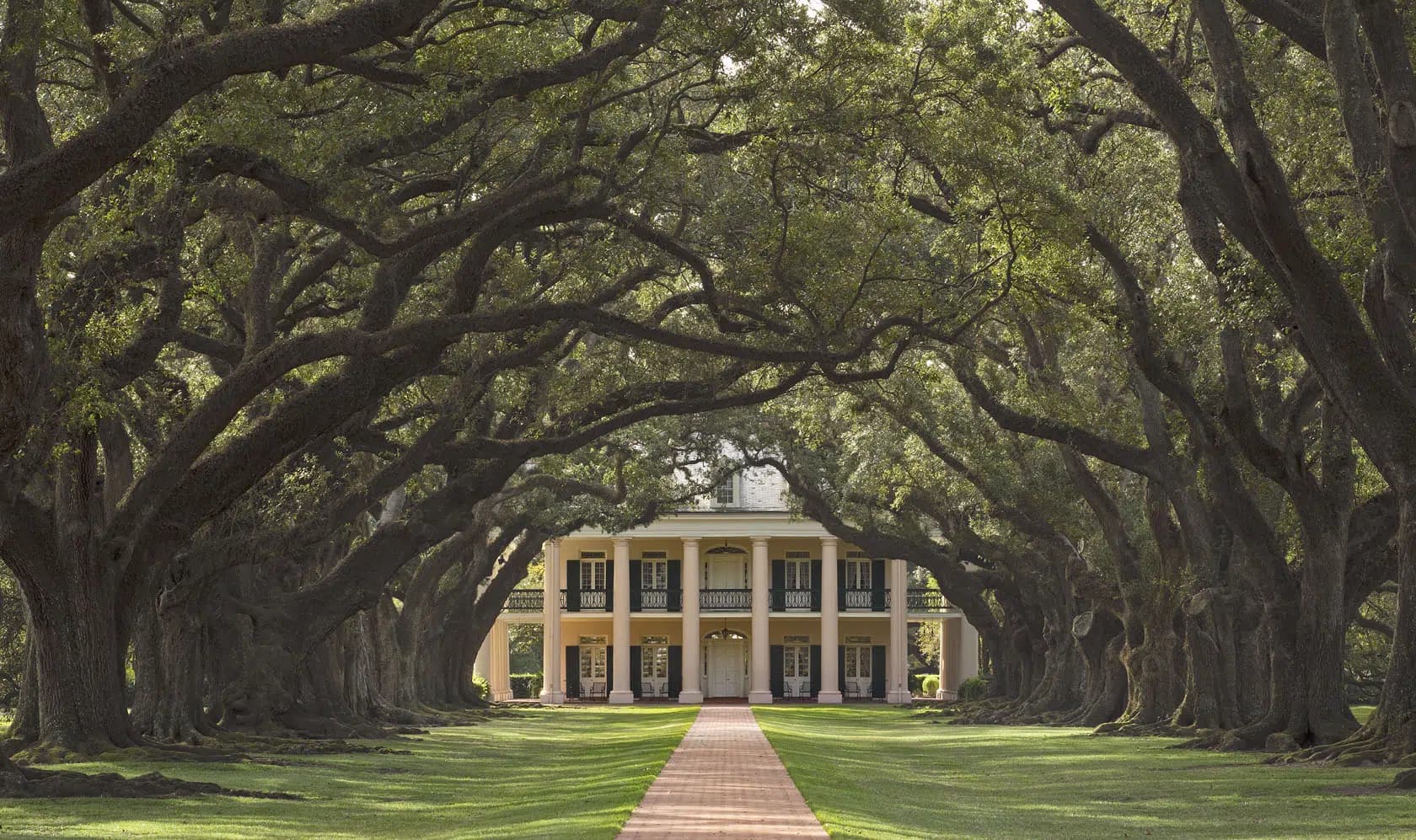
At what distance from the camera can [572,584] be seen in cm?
6562

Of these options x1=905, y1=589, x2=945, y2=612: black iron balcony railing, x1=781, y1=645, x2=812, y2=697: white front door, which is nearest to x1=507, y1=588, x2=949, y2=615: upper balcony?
x1=905, y1=589, x2=945, y2=612: black iron balcony railing

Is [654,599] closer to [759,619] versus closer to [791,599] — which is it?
[759,619]

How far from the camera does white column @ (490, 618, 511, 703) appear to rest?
218 feet

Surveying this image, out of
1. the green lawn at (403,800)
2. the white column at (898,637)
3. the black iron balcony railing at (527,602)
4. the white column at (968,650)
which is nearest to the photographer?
the green lawn at (403,800)

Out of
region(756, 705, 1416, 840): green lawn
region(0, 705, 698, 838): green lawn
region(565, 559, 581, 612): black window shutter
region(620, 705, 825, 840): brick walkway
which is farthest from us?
region(565, 559, 581, 612): black window shutter

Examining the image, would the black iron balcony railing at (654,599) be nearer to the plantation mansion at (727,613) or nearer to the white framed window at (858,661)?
the plantation mansion at (727,613)

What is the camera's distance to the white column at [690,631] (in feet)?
205

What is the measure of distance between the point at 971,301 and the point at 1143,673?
39.7ft

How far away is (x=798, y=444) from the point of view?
41938 millimetres

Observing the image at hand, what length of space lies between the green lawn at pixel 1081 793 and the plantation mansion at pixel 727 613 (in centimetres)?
3180

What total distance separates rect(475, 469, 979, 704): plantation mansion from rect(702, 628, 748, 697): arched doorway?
0.04 metres

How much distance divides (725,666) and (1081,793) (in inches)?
1875

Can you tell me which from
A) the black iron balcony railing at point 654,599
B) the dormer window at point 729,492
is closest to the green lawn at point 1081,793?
the dormer window at point 729,492

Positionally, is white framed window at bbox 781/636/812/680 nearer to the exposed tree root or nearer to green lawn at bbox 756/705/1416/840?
green lawn at bbox 756/705/1416/840
